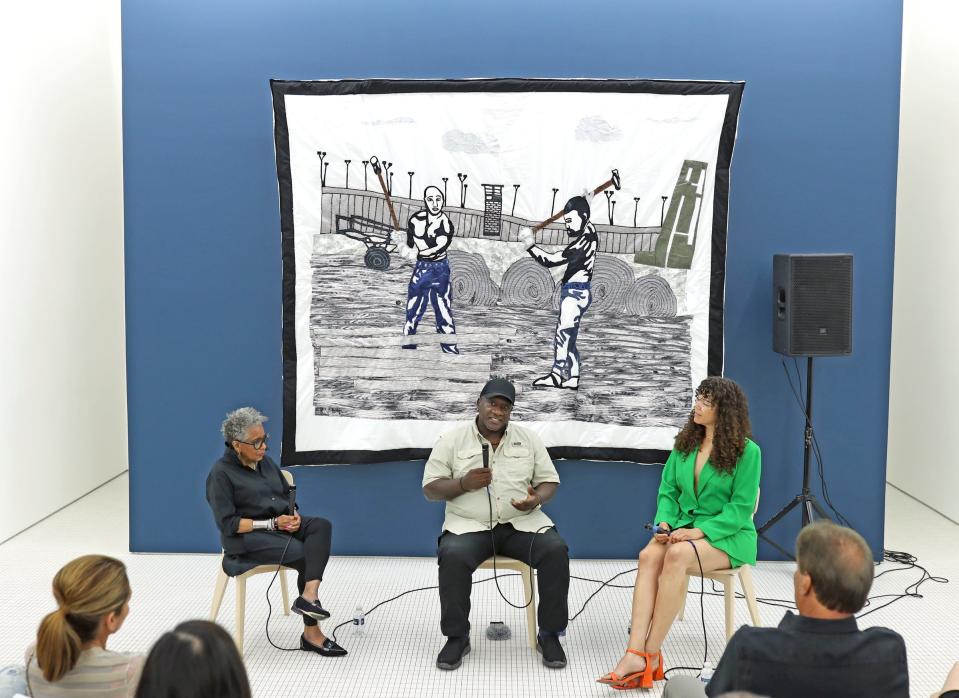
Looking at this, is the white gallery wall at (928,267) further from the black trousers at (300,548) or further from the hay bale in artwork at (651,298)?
the black trousers at (300,548)

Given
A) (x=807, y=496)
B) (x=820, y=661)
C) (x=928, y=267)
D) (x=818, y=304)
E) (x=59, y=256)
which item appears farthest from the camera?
(x=928, y=267)

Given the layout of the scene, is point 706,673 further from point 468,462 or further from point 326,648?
point 326,648

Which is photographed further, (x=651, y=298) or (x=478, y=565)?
(x=651, y=298)

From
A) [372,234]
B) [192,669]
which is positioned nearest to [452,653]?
[372,234]

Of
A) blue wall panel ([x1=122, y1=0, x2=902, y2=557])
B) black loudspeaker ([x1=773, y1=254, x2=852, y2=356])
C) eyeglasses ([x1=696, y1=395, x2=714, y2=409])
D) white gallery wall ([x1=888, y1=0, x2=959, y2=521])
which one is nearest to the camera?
eyeglasses ([x1=696, y1=395, x2=714, y2=409])

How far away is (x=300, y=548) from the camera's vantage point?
4.10m

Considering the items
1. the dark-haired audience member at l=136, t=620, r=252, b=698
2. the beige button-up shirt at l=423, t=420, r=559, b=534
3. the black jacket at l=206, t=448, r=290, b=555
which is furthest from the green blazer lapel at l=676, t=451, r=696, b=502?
the dark-haired audience member at l=136, t=620, r=252, b=698

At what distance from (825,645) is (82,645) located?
1.62m

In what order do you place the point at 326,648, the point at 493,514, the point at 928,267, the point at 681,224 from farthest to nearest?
the point at 928,267
the point at 681,224
the point at 493,514
the point at 326,648

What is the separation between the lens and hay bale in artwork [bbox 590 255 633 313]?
515 centimetres

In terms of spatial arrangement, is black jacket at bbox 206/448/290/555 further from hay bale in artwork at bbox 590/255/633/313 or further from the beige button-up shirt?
hay bale in artwork at bbox 590/255/633/313

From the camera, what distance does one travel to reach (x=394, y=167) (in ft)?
16.8

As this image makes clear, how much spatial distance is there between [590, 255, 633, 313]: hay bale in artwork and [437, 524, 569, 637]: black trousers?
1477mm

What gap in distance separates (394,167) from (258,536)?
201cm
